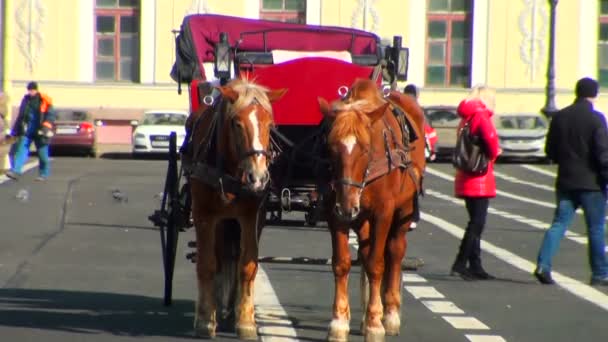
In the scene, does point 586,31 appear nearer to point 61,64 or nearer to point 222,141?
point 61,64

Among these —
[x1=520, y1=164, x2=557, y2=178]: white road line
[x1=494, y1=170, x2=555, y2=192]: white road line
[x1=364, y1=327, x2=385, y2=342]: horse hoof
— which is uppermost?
[x1=364, y1=327, x2=385, y2=342]: horse hoof

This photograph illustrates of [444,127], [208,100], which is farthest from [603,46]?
[208,100]

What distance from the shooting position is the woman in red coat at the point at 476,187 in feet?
49.8

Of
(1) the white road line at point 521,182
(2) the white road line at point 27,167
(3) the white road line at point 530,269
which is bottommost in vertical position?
(1) the white road line at point 521,182

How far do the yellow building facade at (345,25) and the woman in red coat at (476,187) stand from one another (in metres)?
38.6

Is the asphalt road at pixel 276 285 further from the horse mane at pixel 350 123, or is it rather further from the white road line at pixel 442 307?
the horse mane at pixel 350 123

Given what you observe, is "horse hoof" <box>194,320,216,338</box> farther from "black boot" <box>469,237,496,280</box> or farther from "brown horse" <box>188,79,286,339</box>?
"black boot" <box>469,237,496,280</box>

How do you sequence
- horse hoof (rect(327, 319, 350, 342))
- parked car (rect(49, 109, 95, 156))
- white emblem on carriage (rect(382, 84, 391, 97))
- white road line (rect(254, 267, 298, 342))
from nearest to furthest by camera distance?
1. horse hoof (rect(327, 319, 350, 342))
2. white road line (rect(254, 267, 298, 342))
3. white emblem on carriage (rect(382, 84, 391, 97))
4. parked car (rect(49, 109, 95, 156))

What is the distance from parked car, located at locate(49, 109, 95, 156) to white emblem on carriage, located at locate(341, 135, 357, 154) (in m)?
34.9

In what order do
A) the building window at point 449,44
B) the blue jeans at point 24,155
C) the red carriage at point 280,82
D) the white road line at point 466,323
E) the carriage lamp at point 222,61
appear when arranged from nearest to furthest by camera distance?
1. the red carriage at point 280,82
2. the white road line at point 466,323
3. the carriage lamp at point 222,61
4. the blue jeans at point 24,155
5. the building window at point 449,44

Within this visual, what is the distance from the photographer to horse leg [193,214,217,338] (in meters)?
10.7

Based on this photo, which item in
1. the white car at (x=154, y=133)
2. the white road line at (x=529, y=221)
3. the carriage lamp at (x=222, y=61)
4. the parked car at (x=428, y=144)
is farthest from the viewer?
the white car at (x=154, y=133)

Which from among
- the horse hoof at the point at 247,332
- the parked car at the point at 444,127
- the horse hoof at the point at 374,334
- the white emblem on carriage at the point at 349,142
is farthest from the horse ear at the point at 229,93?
the parked car at the point at 444,127

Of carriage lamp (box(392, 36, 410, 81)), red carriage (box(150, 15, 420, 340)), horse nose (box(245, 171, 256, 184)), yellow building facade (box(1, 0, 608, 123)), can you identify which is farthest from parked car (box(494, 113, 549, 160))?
horse nose (box(245, 171, 256, 184))
